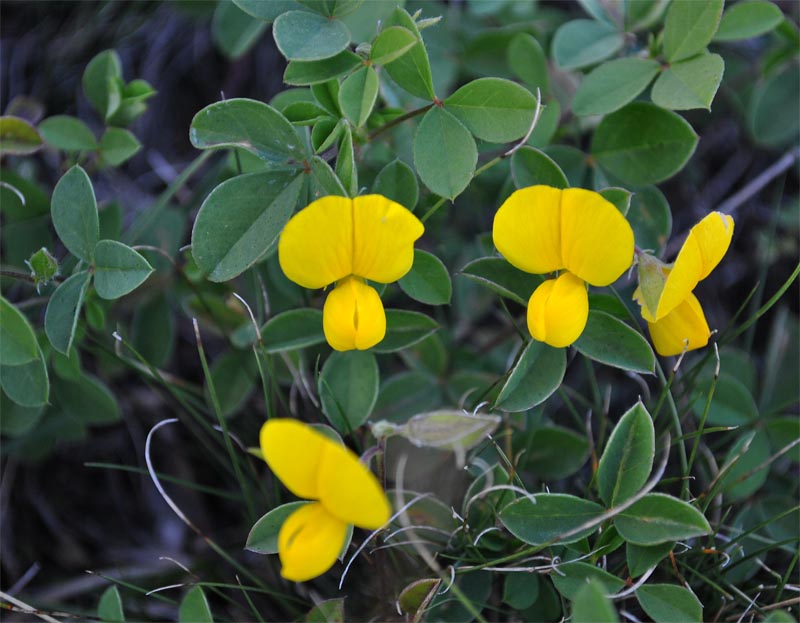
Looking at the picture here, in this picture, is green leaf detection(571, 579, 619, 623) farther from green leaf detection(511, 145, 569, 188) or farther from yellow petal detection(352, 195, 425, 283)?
green leaf detection(511, 145, 569, 188)

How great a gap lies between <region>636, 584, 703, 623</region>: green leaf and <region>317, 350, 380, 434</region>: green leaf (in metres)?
0.55

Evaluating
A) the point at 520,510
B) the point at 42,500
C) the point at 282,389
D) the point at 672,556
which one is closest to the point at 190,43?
the point at 282,389

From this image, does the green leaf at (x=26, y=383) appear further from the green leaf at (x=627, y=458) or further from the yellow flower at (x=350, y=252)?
the green leaf at (x=627, y=458)

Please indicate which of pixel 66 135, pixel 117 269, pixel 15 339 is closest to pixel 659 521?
pixel 117 269

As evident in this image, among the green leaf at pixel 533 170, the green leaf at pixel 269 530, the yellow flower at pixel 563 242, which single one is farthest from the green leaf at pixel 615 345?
the green leaf at pixel 269 530

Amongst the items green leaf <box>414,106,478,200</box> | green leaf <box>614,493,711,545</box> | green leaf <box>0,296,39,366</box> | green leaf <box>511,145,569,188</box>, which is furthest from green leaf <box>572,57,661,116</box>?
green leaf <box>0,296,39,366</box>

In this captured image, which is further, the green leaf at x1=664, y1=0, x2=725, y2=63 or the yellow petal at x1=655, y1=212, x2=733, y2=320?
the green leaf at x1=664, y1=0, x2=725, y2=63

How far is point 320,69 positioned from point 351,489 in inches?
26.4

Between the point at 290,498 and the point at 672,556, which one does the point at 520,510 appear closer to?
the point at 672,556

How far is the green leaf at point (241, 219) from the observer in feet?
4.23

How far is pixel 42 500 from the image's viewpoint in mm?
1960

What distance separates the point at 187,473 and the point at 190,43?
1266mm

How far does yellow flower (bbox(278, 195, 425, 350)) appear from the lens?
1.15 meters

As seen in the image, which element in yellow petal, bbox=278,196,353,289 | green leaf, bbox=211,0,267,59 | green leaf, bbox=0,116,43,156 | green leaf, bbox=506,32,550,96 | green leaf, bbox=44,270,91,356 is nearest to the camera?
yellow petal, bbox=278,196,353,289
